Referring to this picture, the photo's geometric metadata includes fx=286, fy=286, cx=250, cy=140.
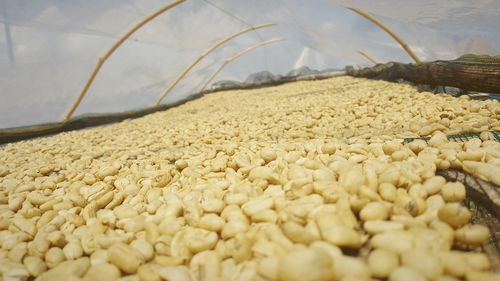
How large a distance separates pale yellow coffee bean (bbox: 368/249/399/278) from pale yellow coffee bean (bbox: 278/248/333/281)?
0.08 metres

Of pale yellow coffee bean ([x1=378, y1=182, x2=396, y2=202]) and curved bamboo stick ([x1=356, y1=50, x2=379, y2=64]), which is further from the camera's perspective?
curved bamboo stick ([x1=356, y1=50, x2=379, y2=64])

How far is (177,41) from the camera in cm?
527

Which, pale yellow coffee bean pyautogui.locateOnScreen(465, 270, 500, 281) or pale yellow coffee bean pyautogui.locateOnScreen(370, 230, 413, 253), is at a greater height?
pale yellow coffee bean pyautogui.locateOnScreen(370, 230, 413, 253)

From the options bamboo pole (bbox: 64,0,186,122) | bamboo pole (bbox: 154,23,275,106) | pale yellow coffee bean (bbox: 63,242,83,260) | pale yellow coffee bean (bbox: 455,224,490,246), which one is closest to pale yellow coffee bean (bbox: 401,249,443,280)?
pale yellow coffee bean (bbox: 455,224,490,246)

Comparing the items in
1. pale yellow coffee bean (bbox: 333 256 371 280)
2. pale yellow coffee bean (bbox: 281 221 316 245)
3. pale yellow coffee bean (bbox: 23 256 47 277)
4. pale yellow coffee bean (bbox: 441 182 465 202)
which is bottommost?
pale yellow coffee bean (bbox: 23 256 47 277)

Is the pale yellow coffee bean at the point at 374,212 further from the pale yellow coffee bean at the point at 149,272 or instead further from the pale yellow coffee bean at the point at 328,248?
the pale yellow coffee bean at the point at 149,272

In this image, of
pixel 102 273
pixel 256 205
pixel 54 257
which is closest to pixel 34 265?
pixel 54 257

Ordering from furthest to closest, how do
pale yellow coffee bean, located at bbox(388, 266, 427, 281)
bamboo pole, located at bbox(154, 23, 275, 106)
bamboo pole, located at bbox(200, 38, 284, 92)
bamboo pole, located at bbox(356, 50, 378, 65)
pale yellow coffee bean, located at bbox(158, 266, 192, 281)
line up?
1. bamboo pole, located at bbox(200, 38, 284, 92)
2. bamboo pole, located at bbox(356, 50, 378, 65)
3. bamboo pole, located at bbox(154, 23, 275, 106)
4. pale yellow coffee bean, located at bbox(158, 266, 192, 281)
5. pale yellow coffee bean, located at bbox(388, 266, 427, 281)

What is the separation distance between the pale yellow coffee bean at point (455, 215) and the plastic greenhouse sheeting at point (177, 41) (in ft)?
14.0

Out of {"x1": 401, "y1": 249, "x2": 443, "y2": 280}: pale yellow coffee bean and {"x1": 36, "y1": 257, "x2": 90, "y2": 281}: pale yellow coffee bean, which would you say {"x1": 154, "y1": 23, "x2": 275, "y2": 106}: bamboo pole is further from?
{"x1": 401, "y1": 249, "x2": 443, "y2": 280}: pale yellow coffee bean

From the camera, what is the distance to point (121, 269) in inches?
25.7

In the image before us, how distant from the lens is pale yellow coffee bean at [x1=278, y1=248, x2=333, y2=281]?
50 centimetres

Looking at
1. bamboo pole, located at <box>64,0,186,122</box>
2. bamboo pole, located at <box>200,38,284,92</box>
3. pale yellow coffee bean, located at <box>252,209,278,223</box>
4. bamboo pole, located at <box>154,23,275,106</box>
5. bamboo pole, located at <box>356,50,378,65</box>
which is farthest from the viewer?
bamboo pole, located at <box>200,38,284,92</box>

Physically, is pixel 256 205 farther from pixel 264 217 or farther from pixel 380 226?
pixel 380 226
